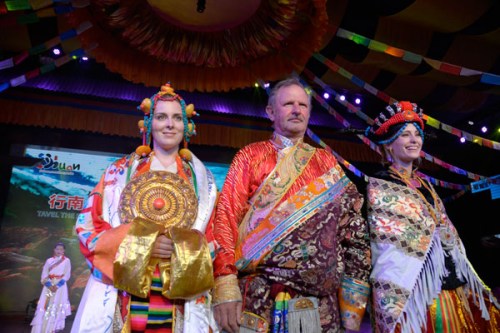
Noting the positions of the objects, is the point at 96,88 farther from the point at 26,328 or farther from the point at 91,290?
the point at 91,290

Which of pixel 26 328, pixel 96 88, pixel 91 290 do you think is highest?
pixel 96 88

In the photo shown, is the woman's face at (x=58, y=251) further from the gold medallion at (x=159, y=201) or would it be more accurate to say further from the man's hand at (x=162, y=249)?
the man's hand at (x=162, y=249)

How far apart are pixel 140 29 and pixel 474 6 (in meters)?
2.62

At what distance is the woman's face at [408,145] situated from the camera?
2.33 meters

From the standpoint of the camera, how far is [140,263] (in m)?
1.66

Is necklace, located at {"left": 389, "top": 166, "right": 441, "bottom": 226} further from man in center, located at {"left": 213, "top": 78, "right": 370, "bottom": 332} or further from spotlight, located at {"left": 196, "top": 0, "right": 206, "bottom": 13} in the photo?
spotlight, located at {"left": 196, "top": 0, "right": 206, "bottom": 13}

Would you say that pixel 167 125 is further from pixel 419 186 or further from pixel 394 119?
pixel 419 186

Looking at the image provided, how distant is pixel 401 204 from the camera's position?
2139mm

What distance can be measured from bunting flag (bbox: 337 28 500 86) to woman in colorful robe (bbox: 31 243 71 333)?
4838 millimetres

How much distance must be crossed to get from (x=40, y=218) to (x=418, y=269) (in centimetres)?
568

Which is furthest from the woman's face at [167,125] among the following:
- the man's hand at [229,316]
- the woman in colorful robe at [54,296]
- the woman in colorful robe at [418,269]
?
the woman in colorful robe at [54,296]

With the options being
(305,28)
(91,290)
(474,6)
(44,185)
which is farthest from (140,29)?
(44,185)

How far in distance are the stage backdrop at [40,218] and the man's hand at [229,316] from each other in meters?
5.03

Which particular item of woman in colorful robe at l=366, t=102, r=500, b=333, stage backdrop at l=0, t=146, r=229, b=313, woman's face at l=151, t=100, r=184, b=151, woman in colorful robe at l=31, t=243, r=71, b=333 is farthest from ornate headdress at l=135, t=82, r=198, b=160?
stage backdrop at l=0, t=146, r=229, b=313
